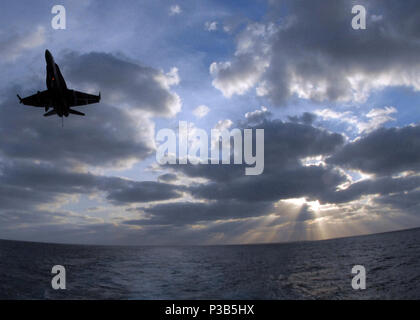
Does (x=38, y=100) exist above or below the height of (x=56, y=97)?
above

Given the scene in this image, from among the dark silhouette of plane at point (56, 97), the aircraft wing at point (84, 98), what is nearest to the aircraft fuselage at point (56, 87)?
the dark silhouette of plane at point (56, 97)

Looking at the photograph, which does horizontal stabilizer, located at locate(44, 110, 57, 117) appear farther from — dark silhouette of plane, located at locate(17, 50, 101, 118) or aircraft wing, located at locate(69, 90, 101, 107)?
aircraft wing, located at locate(69, 90, 101, 107)

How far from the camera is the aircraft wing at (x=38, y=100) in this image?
34.8 meters

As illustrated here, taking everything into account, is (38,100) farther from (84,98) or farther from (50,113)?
(84,98)

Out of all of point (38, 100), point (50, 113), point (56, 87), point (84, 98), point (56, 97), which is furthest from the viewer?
point (84, 98)

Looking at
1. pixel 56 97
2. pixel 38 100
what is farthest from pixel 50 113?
pixel 56 97

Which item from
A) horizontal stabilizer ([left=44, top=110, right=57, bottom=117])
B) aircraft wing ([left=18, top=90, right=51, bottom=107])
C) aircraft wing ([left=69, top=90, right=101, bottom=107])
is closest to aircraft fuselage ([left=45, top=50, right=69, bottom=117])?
aircraft wing ([left=18, top=90, right=51, bottom=107])

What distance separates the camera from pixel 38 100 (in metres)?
36.3

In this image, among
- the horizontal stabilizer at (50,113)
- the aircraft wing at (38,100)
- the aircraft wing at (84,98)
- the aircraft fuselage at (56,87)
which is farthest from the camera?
the aircraft wing at (84,98)

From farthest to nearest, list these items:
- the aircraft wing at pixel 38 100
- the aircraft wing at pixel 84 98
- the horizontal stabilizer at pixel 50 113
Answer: the aircraft wing at pixel 84 98
the horizontal stabilizer at pixel 50 113
the aircraft wing at pixel 38 100

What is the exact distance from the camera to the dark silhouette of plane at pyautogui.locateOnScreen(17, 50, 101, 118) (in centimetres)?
3238

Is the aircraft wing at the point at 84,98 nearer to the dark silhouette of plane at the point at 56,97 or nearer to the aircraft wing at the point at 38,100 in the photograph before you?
the dark silhouette of plane at the point at 56,97

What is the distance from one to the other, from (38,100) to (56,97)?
4.72m
